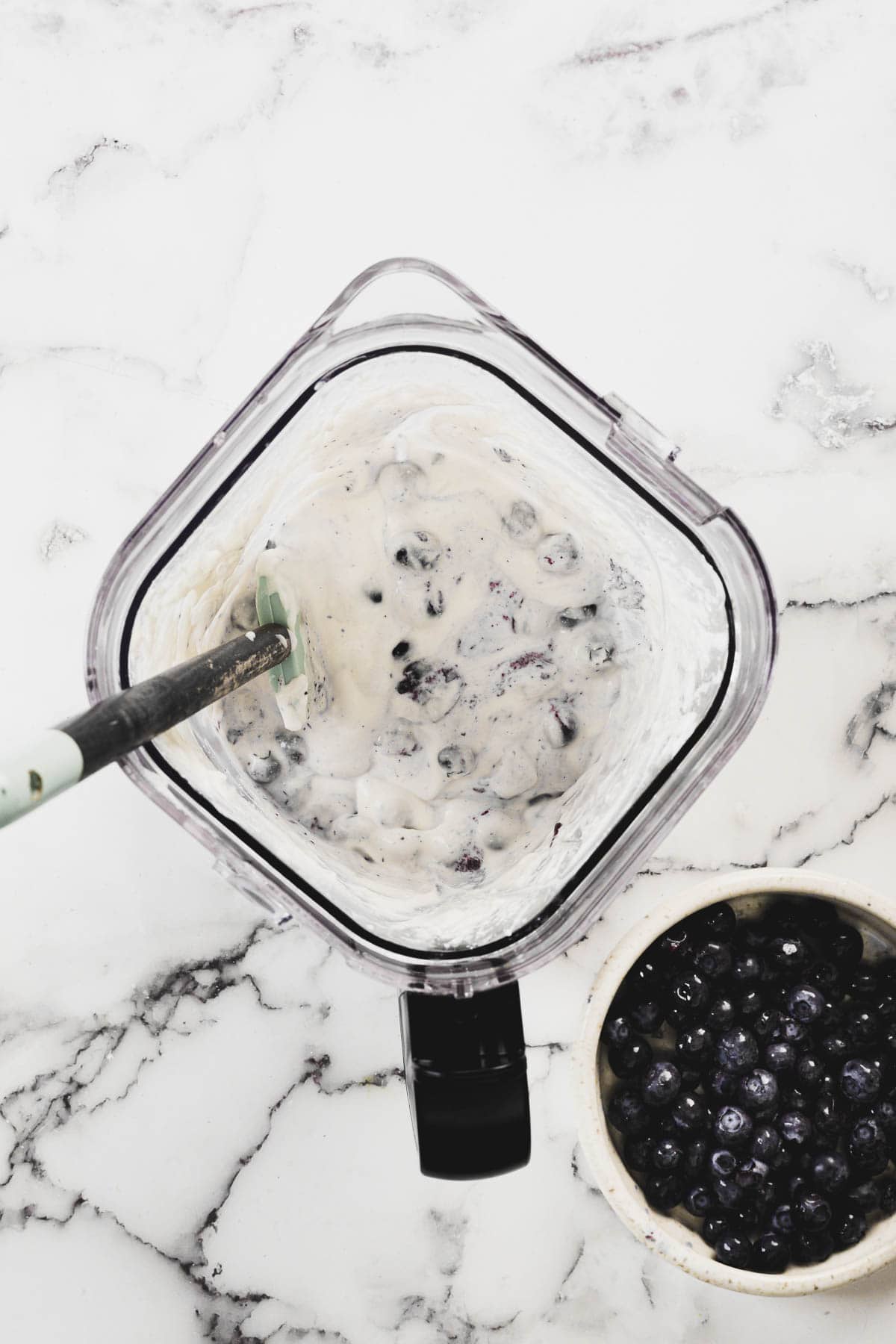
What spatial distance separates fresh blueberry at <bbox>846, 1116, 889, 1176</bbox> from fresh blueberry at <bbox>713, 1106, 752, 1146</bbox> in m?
0.07

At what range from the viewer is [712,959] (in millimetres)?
740

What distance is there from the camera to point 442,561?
74cm

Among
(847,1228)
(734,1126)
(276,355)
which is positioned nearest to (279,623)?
(276,355)

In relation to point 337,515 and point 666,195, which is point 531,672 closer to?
point 337,515

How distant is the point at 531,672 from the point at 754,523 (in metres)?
0.20

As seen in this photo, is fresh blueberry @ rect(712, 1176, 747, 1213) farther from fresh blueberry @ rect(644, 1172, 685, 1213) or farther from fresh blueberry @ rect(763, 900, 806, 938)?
fresh blueberry @ rect(763, 900, 806, 938)

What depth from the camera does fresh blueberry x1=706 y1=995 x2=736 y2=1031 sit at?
A: 744 mm

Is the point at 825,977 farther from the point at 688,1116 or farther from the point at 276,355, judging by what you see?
the point at 276,355

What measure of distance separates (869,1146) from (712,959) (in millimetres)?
155

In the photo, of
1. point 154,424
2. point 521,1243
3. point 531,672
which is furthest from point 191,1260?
point 154,424

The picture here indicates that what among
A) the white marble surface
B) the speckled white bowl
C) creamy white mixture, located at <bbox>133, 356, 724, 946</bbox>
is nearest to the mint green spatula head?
creamy white mixture, located at <bbox>133, 356, 724, 946</bbox>

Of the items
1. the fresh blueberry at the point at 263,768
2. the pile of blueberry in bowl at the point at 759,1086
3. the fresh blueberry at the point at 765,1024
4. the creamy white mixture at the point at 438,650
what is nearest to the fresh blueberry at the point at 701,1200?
the pile of blueberry in bowl at the point at 759,1086

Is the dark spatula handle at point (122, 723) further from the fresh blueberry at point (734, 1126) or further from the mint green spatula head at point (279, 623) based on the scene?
the fresh blueberry at point (734, 1126)

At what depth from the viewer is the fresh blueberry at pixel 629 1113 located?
745mm
